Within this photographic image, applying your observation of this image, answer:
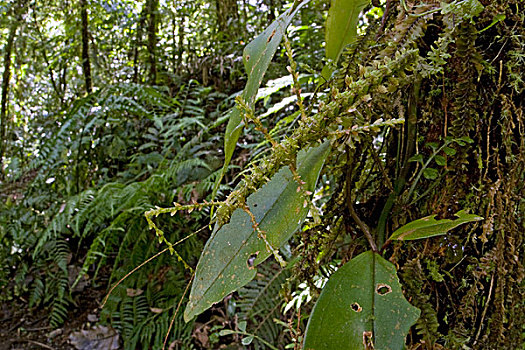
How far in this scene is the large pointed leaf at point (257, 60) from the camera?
368 millimetres

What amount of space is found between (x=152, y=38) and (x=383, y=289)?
2.79 metres

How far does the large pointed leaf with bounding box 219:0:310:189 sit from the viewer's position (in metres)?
0.37

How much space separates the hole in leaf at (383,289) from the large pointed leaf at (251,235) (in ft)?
0.30

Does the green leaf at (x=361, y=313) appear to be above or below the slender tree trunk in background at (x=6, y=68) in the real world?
below

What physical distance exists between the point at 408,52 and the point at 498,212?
0.76ft

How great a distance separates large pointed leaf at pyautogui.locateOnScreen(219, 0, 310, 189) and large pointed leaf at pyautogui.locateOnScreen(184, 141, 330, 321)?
0.06 metres

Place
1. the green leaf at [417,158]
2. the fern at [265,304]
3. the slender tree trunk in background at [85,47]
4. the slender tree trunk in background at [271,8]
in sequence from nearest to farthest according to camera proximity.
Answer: the green leaf at [417,158] → the fern at [265,304] → the slender tree trunk in background at [271,8] → the slender tree trunk in background at [85,47]

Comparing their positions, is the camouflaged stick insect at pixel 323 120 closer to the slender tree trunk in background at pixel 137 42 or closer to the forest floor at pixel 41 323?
the forest floor at pixel 41 323

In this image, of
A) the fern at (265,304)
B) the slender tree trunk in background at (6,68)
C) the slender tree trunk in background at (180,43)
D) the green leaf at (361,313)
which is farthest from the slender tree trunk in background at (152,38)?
the green leaf at (361,313)

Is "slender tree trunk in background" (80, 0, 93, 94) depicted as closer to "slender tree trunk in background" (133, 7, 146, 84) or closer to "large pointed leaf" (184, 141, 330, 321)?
"slender tree trunk in background" (133, 7, 146, 84)

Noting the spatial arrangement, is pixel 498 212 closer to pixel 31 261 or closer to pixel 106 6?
pixel 31 261

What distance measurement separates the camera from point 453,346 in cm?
44

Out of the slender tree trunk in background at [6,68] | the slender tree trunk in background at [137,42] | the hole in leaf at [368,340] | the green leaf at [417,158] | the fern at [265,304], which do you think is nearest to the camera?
the hole in leaf at [368,340]

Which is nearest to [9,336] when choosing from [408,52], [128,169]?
[128,169]
